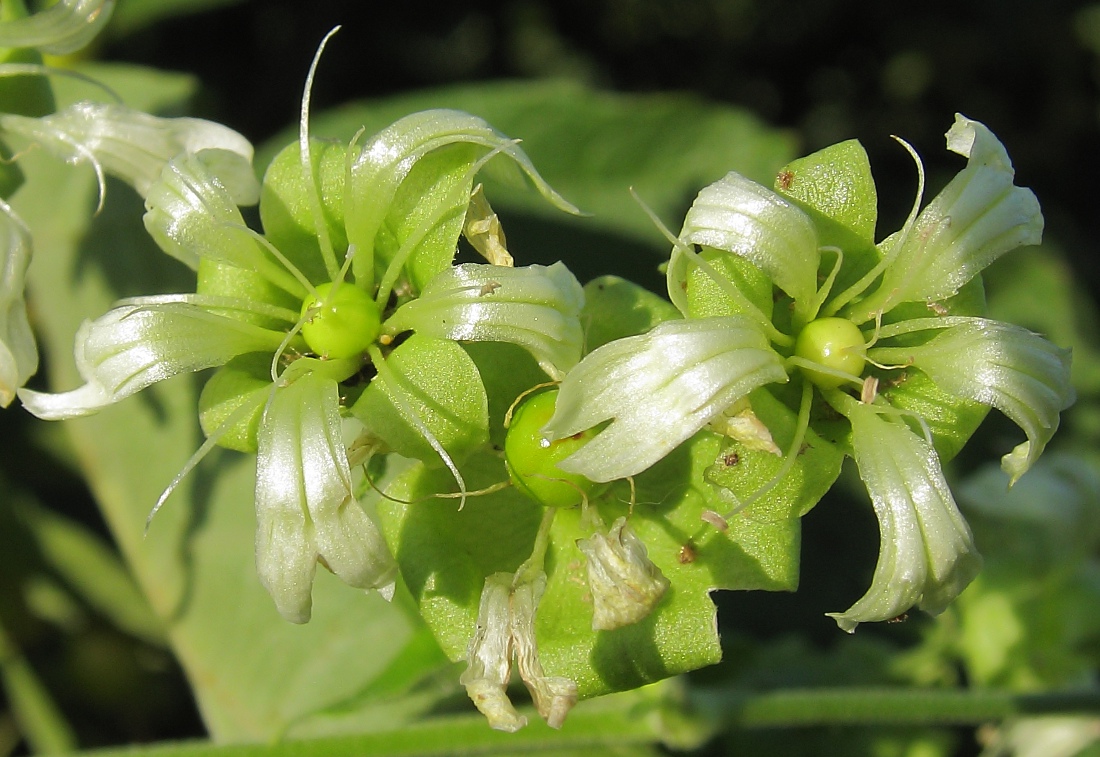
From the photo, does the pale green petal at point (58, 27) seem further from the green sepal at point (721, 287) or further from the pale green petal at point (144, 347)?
the green sepal at point (721, 287)

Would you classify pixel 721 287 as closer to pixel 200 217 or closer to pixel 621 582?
pixel 621 582

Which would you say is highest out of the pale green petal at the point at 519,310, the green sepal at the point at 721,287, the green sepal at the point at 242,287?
the pale green petal at the point at 519,310

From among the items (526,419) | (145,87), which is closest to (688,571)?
(526,419)

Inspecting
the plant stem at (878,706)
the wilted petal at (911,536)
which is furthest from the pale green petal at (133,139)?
the plant stem at (878,706)

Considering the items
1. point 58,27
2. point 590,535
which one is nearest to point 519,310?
point 590,535

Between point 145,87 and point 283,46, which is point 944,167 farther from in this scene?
point 145,87

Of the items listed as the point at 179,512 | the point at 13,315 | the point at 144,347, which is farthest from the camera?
the point at 179,512
